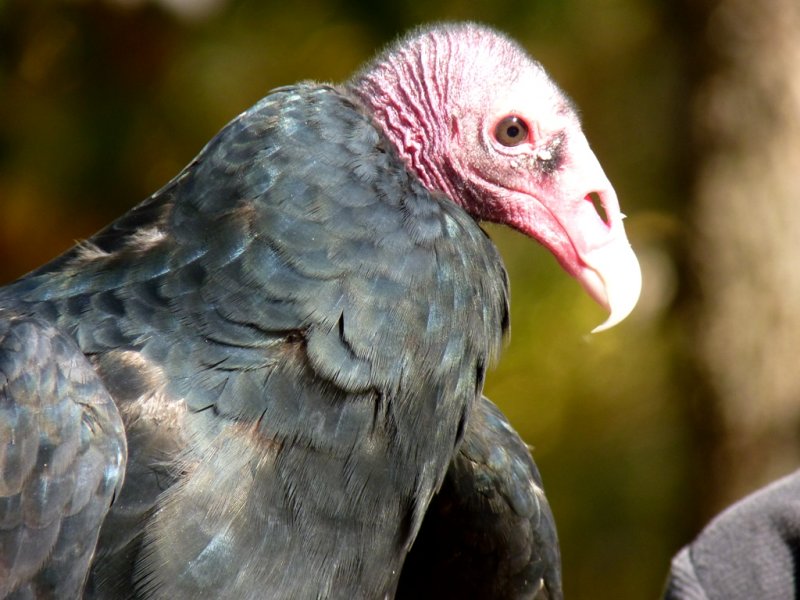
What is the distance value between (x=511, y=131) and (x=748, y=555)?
1152 millimetres

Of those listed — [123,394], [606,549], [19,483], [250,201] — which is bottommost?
[606,549]

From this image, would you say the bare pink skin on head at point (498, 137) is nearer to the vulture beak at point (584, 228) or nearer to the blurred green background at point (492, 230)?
the vulture beak at point (584, 228)

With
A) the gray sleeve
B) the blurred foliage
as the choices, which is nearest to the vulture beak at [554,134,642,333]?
the gray sleeve

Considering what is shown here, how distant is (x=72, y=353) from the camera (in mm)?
2064

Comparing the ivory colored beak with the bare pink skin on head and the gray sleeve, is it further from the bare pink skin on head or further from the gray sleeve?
the gray sleeve

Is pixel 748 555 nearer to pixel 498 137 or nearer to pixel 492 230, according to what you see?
pixel 498 137

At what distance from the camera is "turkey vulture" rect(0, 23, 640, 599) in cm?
200

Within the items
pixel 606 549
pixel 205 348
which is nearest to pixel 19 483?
pixel 205 348

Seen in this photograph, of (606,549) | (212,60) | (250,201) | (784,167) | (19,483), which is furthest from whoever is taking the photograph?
(606,549)

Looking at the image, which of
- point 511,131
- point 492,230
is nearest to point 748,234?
point 492,230

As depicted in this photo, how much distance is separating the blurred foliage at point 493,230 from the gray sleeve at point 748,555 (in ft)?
11.4

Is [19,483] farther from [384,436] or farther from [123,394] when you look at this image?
[384,436]

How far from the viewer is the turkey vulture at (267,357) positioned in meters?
2.00

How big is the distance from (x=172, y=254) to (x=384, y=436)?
0.53m
